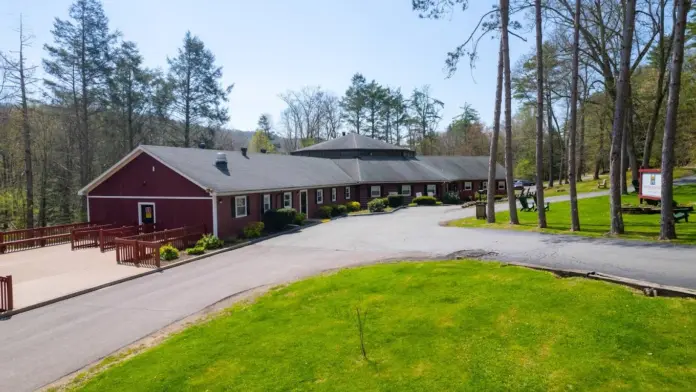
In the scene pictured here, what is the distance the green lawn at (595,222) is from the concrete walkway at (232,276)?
158cm

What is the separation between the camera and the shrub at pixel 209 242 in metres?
18.1

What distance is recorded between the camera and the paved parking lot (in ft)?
40.3

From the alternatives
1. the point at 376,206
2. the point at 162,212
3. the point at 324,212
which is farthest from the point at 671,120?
the point at 162,212

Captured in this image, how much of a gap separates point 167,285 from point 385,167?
101ft

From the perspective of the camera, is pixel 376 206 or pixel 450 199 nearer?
pixel 376 206

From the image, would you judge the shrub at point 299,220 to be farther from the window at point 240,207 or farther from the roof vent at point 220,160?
the roof vent at point 220,160

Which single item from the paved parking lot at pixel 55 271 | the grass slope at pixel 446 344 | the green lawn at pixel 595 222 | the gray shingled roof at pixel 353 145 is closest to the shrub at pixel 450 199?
the gray shingled roof at pixel 353 145

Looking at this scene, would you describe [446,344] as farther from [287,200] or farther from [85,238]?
[287,200]

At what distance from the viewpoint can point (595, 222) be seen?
64.6 feet

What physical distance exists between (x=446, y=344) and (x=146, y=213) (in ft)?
65.4

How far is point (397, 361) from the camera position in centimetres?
652

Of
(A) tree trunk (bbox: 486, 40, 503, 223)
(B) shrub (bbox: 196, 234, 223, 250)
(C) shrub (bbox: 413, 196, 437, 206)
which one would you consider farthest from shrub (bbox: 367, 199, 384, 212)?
(B) shrub (bbox: 196, 234, 223, 250)

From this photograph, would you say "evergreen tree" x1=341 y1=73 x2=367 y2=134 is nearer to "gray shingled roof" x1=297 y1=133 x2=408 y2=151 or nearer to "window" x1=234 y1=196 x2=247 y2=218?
"gray shingled roof" x1=297 y1=133 x2=408 y2=151

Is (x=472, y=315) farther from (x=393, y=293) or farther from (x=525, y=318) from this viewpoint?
(x=393, y=293)
